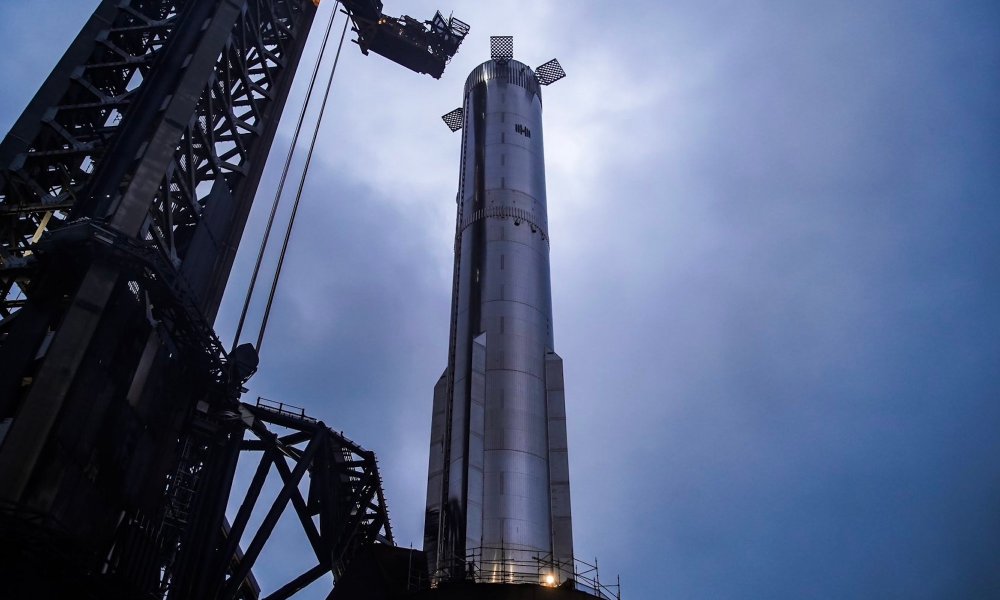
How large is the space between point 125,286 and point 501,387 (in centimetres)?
1435

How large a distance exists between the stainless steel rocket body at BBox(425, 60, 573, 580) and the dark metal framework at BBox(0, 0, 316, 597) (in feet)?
33.2

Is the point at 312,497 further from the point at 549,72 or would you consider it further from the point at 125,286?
the point at 549,72

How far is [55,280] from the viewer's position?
26594mm

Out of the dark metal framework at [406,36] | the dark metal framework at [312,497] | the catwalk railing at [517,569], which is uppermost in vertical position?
the dark metal framework at [406,36]

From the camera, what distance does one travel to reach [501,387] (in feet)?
99.5

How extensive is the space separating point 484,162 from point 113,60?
59.7ft

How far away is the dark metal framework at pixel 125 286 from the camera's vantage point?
2448 centimetres

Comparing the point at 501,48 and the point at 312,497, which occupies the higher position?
the point at 501,48

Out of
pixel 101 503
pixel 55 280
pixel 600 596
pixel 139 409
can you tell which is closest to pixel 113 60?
pixel 55 280

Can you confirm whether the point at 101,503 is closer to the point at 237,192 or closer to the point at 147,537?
the point at 147,537

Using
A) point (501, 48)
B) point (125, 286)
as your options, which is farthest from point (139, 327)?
point (501, 48)

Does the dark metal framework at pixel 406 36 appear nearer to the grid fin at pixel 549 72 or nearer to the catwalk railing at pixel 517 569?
the grid fin at pixel 549 72

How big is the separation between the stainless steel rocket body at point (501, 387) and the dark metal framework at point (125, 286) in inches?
398

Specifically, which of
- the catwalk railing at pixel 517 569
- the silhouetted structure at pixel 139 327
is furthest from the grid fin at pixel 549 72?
the catwalk railing at pixel 517 569
